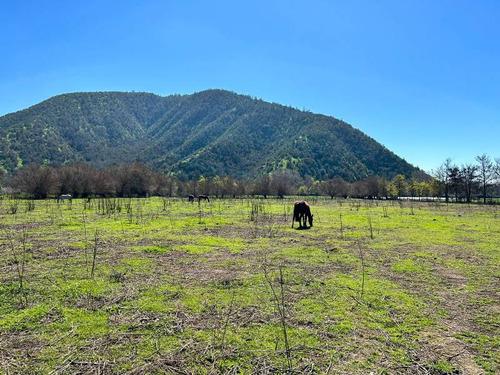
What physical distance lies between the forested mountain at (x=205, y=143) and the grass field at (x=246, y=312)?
416 ft

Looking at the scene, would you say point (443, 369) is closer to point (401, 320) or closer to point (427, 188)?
point (401, 320)

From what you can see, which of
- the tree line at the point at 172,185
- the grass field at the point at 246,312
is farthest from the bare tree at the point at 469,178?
the grass field at the point at 246,312

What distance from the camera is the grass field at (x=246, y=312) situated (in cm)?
385

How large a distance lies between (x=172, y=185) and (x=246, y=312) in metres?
89.0

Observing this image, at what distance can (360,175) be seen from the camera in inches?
5856

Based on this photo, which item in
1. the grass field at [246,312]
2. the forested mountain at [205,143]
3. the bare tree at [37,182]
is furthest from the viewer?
the forested mountain at [205,143]

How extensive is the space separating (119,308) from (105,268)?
3.08 m

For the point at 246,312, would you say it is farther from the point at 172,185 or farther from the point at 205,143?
the point at 205,143

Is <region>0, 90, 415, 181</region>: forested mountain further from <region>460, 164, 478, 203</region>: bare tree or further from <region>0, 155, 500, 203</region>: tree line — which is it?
<region>460, 164, 478, 203</region>: bare tree

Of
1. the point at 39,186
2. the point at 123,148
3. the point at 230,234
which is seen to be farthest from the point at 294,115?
the point at 230,234

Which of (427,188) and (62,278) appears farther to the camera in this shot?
(427,188)

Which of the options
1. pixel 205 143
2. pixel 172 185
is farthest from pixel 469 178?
pixel 205 143

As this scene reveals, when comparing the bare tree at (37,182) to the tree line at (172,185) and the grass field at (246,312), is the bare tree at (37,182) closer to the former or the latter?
the tree line at (172,185)

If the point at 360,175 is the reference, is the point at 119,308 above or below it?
below
